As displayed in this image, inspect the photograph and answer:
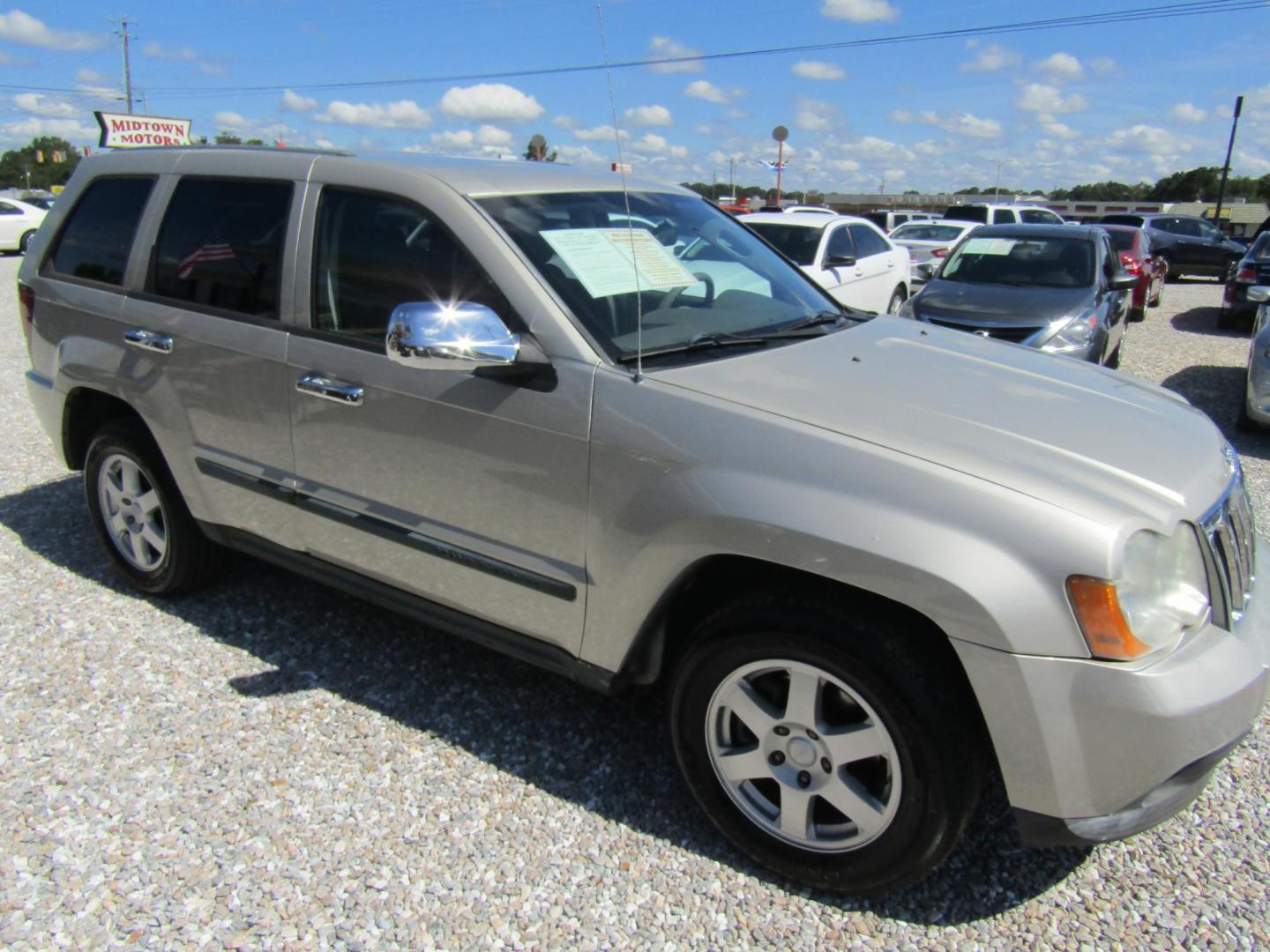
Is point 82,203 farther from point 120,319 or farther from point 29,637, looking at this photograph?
point 29,637

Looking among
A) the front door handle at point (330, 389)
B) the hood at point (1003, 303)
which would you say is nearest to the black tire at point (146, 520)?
the front door handle at point (330, 389)

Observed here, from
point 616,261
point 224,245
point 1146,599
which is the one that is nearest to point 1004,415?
point 1146,599

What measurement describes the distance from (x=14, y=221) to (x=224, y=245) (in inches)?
912

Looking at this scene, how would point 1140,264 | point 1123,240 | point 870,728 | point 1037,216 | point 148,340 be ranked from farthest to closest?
point 1037,216, point 1123,240, point 1140,264, point 148,340, point 870,728

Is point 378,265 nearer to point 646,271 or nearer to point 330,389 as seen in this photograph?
point 330,389

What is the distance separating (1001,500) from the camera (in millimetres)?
1988

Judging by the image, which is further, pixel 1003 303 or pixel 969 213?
pixel 969 213

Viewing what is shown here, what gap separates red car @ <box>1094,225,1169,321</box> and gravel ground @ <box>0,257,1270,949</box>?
439 inches

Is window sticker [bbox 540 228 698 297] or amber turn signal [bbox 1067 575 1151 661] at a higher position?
window sticker [bbox 540 228 698 297]

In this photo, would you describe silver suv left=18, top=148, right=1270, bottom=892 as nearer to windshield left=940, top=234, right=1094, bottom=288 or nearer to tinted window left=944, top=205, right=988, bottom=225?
windshield left=940, top=234, right=1094, bottom=288

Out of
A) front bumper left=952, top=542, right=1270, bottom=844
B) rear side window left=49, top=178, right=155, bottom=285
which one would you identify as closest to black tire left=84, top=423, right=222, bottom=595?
rear side window left=49, top=178, right=155, bottom=285

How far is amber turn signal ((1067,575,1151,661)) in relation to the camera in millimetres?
1914

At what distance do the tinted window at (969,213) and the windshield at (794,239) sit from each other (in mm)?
12039

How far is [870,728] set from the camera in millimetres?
2197
